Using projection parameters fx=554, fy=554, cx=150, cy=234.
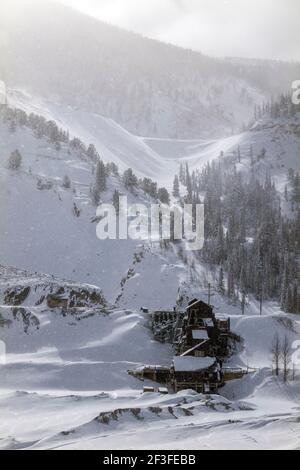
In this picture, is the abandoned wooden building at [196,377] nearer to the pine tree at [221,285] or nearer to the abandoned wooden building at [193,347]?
the abandoned wooden building at [193,347]

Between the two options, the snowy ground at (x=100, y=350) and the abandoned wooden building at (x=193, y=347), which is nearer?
the snowy ground at (x=100, y=350)

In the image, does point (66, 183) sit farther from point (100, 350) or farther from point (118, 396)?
point (118, 396)

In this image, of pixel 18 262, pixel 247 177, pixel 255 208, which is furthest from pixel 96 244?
pixel 247 177

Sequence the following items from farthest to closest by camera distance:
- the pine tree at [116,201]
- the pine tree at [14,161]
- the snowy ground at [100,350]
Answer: the pine tree at [14,161] < the pine tree at [116,201] < the snowy ground at [100,350]
